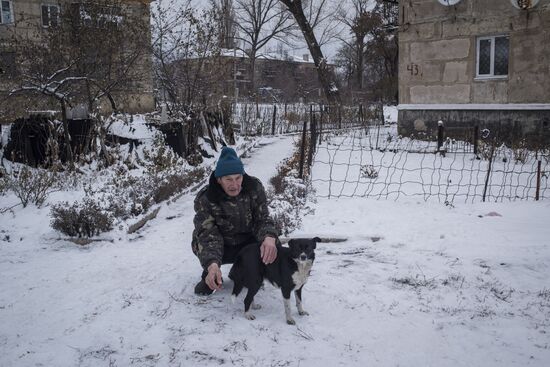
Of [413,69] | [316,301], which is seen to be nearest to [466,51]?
[413,69]

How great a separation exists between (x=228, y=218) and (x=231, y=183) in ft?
1.27

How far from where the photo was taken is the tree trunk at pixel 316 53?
22.6 metres

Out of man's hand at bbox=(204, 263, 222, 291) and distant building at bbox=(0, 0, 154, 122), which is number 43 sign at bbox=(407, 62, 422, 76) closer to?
distant building at bbox=(0, 0, 154, 122)

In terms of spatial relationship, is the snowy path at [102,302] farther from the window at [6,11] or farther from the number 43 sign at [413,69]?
the window at [6,11]

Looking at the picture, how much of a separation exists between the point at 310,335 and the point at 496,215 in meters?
3.99

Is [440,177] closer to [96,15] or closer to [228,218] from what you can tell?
[228,218]

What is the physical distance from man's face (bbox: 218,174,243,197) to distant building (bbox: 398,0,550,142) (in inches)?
454

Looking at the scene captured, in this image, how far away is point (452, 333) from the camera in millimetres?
3289

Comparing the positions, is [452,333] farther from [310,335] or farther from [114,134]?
[114,134]

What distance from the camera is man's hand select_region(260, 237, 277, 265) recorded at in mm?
3391

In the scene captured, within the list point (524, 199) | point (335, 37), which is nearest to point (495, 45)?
point (524, 199)

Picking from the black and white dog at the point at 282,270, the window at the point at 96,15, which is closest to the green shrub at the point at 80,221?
the black and white dog at the point at 282,270

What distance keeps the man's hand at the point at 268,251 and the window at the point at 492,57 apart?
12.0 meters

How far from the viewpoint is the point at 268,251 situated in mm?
3395
